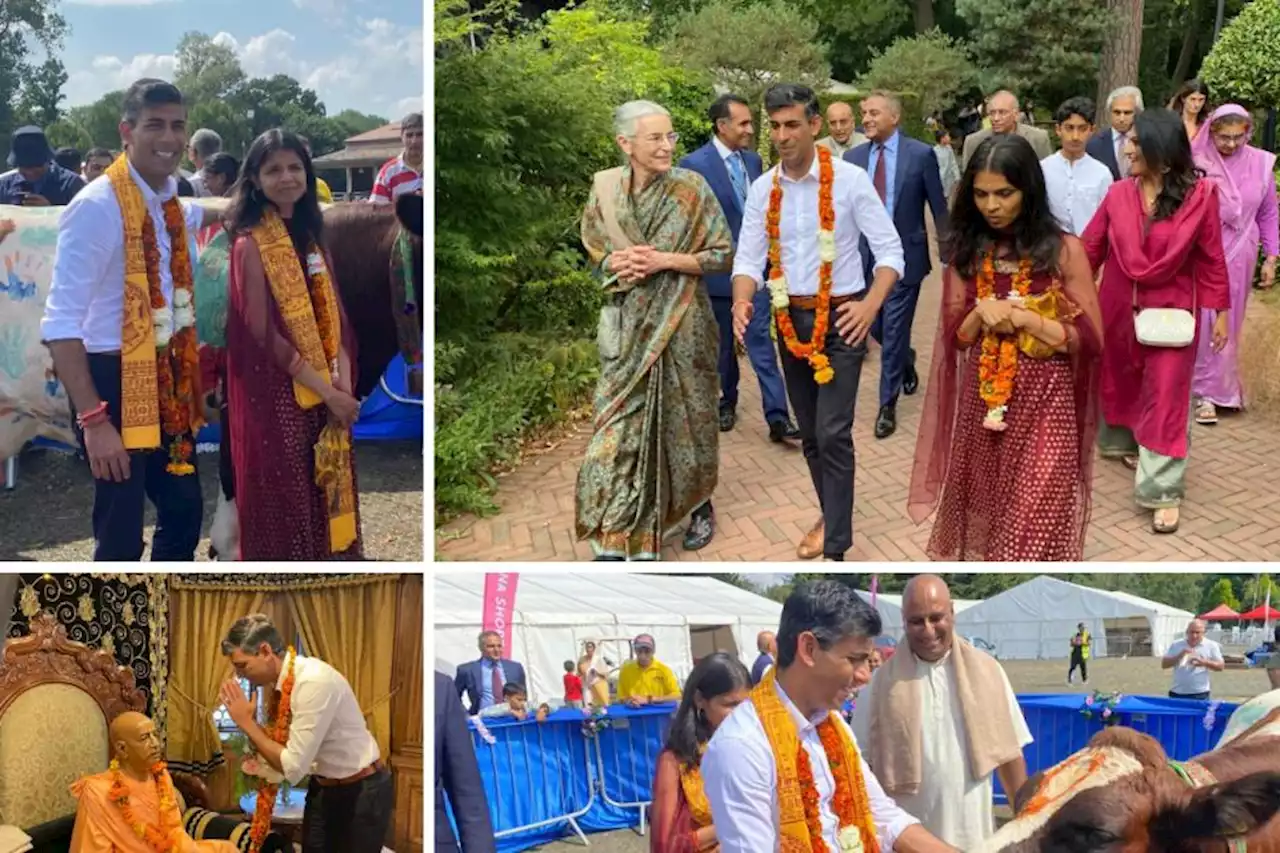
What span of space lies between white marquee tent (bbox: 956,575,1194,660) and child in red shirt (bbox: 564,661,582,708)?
159 cm

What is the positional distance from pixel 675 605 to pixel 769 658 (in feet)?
1.32

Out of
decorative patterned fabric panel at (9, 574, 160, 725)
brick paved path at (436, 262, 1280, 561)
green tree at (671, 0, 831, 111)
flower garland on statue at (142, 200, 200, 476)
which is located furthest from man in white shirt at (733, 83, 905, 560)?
green tree at (671, 0, 831, 111)

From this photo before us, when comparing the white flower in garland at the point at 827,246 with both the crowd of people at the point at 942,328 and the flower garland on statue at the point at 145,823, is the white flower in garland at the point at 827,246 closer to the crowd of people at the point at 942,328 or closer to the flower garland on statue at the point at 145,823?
the crowd of people at the point at 942,328

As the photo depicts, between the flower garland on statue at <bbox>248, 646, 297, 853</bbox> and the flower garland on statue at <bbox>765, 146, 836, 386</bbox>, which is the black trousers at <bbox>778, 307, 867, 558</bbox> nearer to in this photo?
the flower garland on statue at <bbox>765, 146, 836, 386</bbox>

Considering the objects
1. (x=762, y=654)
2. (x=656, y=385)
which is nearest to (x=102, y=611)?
(x=656, y=385)

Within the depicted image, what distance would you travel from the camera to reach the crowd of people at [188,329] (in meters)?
3.61

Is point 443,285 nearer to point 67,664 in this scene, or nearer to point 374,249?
point 374,249

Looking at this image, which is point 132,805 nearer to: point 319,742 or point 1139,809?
point 319,742

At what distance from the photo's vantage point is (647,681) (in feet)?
14.4

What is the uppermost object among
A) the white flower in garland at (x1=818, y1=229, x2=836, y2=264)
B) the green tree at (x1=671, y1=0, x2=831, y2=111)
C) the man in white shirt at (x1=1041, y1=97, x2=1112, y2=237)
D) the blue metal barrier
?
the green tree at (x1=671, y1=0, x2=831, y2=111)

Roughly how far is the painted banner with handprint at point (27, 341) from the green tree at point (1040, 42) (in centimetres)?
1058

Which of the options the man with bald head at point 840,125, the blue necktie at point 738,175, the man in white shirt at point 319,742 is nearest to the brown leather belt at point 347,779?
the man in white shirt at point 319,742

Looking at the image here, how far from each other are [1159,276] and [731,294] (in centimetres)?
193

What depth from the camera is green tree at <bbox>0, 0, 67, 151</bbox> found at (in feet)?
11.9
